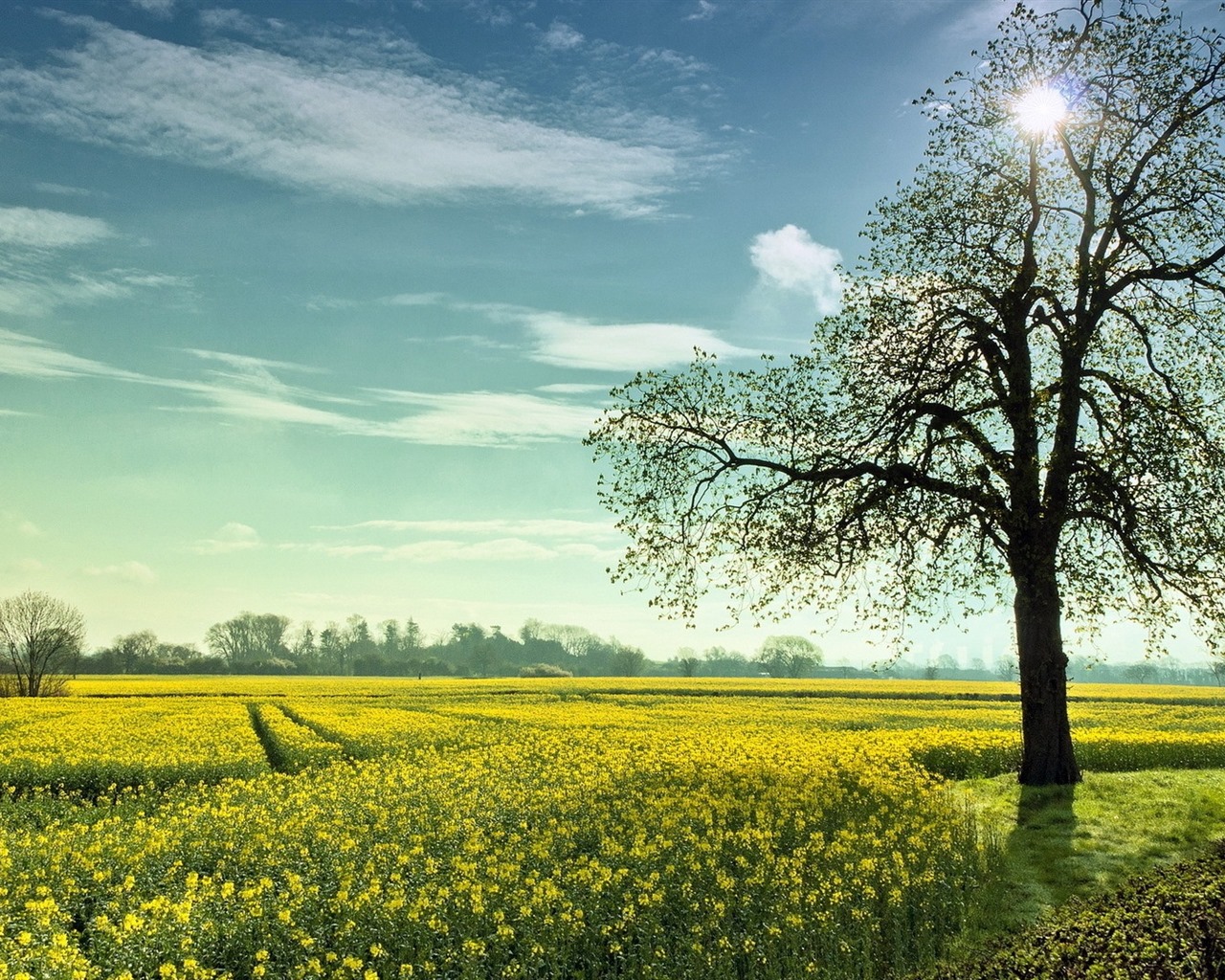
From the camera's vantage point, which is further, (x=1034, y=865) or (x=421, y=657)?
(x=421, y=657)

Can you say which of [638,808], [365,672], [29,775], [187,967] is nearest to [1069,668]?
[638,808]

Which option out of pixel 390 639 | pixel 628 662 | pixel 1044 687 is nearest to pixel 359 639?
pixel 390 639

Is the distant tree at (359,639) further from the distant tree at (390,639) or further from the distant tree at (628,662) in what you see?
the distant tree at (628,662)

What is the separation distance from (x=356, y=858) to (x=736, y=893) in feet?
17.8

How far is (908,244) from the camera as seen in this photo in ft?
72.3

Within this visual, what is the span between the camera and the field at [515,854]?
9711mm

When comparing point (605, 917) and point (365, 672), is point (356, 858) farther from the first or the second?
point (365, 672)

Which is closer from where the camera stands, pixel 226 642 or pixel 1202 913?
pixel 1202 913

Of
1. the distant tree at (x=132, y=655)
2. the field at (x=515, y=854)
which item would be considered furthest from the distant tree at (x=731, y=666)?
the field at (x=515, y=854)

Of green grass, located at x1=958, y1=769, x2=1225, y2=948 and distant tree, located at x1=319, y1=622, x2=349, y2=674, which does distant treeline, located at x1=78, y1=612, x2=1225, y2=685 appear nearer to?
distant tree, located at x1=319, y1=622, x2=349, y2=674

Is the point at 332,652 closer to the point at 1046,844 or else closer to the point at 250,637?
the point at 250,637

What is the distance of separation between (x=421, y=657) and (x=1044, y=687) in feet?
523

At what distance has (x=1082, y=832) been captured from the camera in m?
16.6

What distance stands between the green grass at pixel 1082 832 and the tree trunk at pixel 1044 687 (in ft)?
1.90
